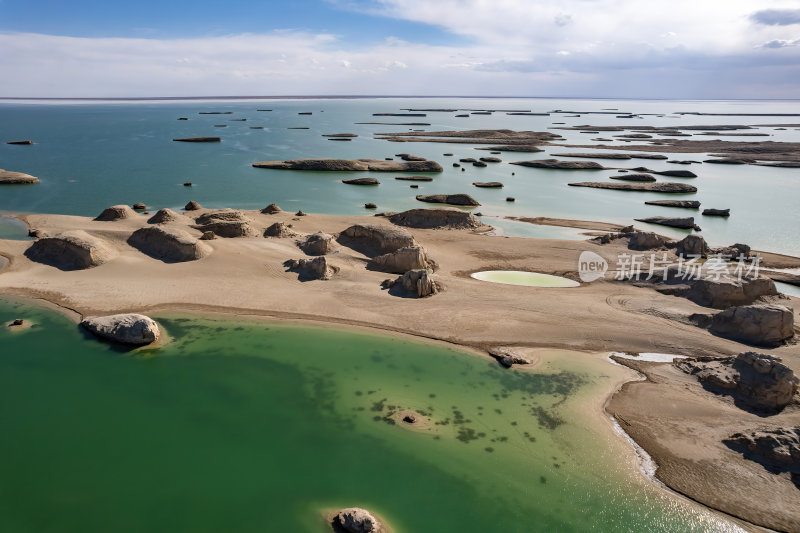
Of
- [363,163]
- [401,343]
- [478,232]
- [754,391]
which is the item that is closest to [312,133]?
[363,163]

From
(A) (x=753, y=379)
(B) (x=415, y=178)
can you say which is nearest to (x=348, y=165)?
(B) (x=415, y=178)

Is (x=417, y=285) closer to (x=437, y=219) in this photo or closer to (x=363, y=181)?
(x=437, y=219)

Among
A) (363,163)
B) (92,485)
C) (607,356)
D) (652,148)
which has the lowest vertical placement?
(92,485)

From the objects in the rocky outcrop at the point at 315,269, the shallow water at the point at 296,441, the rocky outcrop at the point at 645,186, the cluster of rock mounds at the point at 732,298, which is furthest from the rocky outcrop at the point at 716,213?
the rocky outcrop at the point at 315,269

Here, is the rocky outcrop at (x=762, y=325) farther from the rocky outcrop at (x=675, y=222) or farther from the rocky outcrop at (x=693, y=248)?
the rocky outcrop at (x=675, y=222)

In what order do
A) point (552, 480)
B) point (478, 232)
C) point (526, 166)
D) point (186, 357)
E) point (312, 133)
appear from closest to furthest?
1. point (552, 480)
2. point (186, 357)
3. point (478, 232)
4. point (526, 166)
5. point (312, 133)

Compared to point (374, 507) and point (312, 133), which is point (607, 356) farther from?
point (312, 133)

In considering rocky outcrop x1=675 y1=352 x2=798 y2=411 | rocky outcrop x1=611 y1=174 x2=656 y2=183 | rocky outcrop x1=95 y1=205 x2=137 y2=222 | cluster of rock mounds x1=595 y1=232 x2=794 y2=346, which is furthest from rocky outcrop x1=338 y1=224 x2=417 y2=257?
rocky outcrop x1=611 y1=174 x2=656 y2=183
